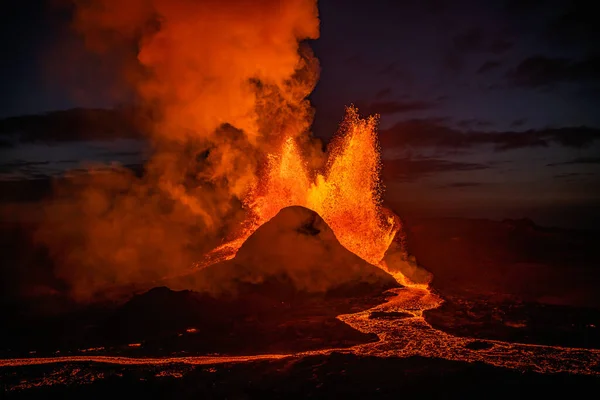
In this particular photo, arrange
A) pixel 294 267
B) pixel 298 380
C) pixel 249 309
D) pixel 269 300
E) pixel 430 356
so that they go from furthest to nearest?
pixel 294 267, pixel 269 300, pixel 249 309, pixel 430 356, pixel 298 380

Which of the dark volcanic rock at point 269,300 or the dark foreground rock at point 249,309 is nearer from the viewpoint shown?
the dark foreground rock at point 249,309

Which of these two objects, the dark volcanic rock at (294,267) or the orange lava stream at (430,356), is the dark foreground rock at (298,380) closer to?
the orange lava stream at (430,356)

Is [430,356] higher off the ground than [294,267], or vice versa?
[294,267]

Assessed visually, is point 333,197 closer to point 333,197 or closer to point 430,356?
point 333,197

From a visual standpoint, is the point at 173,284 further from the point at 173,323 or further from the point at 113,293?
the point at 173,323

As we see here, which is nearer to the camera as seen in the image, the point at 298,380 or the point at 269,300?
the point at 298,380

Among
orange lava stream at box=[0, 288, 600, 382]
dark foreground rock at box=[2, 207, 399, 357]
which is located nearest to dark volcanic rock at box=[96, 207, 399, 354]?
dark foreground rock at box=[2, 207, 399, 357]

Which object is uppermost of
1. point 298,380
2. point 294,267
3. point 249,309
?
point 294,267

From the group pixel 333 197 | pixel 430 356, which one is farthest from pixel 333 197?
pixel 430 356

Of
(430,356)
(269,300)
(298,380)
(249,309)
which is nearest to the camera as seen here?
(298,380)

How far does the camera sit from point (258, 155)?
28516 millimetres

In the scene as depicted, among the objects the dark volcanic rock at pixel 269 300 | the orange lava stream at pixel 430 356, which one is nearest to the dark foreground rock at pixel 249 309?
the dark volcanic rock at pixel 269 300

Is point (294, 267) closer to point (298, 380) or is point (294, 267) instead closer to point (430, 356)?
point (430, 356)

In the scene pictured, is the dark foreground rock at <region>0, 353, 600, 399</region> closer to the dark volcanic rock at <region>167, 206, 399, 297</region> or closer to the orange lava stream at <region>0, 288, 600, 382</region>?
the orange lava stream at <region>0, 288, 600, 382</region>
